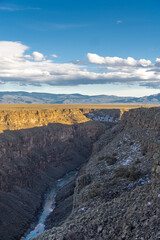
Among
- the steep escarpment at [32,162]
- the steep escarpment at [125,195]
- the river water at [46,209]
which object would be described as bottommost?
the river water at [46,209]

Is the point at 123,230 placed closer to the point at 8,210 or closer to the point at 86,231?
the point at 86,231

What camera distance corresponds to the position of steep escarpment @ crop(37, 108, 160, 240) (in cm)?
1466

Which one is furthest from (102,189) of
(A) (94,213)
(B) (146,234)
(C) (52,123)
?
(C) (52,123)

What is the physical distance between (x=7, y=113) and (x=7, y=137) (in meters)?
20.8

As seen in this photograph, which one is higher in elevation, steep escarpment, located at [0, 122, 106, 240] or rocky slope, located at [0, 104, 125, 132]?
rocky slope, located at [0, 104, 125, 132]

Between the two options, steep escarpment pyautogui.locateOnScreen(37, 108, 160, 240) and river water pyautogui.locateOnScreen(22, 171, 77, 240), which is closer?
steep escarpment pyautogui.locateOnScreen(37, 108, 160, 240)

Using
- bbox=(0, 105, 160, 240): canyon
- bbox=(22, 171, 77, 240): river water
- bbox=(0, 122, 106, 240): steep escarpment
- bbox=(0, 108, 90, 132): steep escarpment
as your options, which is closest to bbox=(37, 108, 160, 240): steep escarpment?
bbox=(0, 105, 160, 240): canyon

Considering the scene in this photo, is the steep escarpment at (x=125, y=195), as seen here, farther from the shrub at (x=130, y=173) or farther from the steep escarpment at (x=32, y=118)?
the steep escarpment at (x=32, y=118)

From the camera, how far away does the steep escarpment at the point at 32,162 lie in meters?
58.9

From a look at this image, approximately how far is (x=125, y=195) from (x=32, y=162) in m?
73.5

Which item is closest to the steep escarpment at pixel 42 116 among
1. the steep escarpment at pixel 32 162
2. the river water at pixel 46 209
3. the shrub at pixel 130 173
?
the steep escarpment at pixel 32 162

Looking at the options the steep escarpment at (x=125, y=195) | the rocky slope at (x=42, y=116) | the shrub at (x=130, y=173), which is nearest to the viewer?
the steep escarpment at (x=125, y=195)

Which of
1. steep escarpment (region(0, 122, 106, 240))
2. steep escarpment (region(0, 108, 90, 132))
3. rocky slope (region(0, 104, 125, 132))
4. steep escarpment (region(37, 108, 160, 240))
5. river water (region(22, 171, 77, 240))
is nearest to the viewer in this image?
steep escarpment (region(37, 108, 160, 240))

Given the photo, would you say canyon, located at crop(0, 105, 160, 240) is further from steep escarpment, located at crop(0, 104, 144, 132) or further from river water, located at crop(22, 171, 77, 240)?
river water, located at crop(22, 171, 77, 240)
